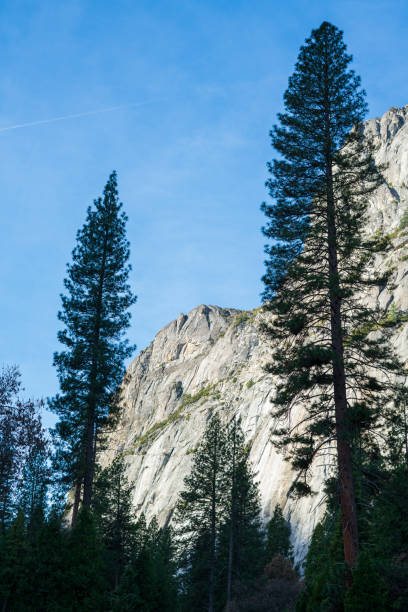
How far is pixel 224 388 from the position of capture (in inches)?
4107

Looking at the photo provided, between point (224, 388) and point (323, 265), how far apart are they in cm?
9038

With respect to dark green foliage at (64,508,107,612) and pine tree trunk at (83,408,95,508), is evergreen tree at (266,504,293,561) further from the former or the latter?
pine tree trunk at (83,408,95,508)

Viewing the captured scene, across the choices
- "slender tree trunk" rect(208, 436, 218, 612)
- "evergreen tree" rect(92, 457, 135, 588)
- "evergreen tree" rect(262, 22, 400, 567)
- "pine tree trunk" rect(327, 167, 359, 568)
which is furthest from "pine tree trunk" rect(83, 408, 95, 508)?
"slender tree trunk" rect(208, 436, 218, 612)

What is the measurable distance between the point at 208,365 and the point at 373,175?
4575 inches

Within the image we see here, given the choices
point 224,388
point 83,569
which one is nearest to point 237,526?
point 83,569

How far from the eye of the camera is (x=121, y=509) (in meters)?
40.4

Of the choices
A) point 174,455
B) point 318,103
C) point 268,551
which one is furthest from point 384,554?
point 174,455

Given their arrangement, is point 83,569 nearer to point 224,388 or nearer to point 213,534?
point 213,534

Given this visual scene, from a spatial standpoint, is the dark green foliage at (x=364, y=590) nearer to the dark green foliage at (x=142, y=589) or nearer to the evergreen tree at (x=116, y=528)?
the dark green foliage at (x=142, y=589)

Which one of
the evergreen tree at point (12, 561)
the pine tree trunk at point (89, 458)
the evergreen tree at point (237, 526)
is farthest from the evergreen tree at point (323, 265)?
the evergreen tree at point (237, 526)

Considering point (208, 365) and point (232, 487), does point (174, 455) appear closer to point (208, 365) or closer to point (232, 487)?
point (208, 365)

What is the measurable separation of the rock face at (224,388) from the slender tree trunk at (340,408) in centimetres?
1187

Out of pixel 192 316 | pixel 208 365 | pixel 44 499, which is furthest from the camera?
pixel 192 316

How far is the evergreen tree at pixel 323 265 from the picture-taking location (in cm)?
1382
